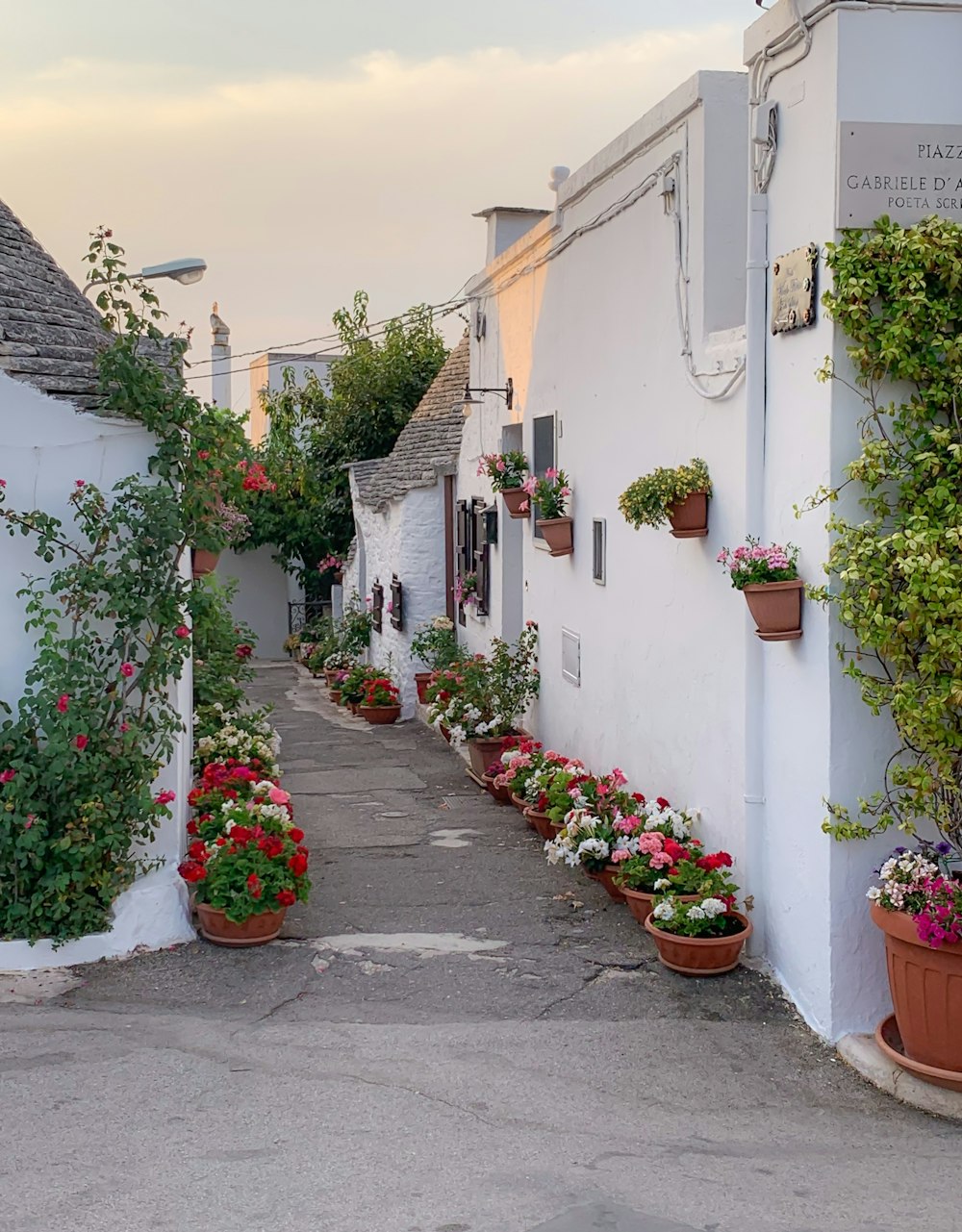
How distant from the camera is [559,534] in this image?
9.53 meters

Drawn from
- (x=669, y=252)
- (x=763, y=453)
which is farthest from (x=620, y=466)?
(x=763, y=453)

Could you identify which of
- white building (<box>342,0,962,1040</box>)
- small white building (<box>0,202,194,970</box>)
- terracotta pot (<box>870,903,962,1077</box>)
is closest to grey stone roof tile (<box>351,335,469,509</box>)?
white building (<box>342,0,962,1040</box>)

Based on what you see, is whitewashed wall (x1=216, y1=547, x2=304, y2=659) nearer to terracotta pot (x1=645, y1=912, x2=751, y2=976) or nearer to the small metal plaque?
terracotta pot (x1=645, y1=912, x2=751, y2=976)

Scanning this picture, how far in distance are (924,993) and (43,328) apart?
553 centimetres

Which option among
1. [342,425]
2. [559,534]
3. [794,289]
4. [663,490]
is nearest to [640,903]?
[663,490]

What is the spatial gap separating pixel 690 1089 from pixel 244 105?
9349 mm

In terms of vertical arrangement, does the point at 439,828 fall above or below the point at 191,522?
below

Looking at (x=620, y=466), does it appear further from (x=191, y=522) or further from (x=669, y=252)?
(x=191, y=522)

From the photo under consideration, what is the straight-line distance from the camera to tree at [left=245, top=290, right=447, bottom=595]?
22234 millimetres

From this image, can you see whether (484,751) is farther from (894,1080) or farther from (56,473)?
(894,1080)

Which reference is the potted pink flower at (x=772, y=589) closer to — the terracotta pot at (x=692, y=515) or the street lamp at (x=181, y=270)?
the terracotta pot at (x=692, y=515)

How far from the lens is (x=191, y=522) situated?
646 centimetres

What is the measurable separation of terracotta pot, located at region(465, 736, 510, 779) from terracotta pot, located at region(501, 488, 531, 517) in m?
1.99

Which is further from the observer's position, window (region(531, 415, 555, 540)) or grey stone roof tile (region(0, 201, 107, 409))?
window (region(531, 415, 555, 540))
